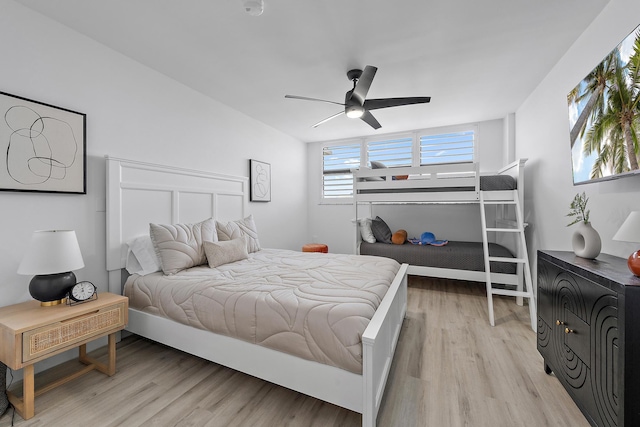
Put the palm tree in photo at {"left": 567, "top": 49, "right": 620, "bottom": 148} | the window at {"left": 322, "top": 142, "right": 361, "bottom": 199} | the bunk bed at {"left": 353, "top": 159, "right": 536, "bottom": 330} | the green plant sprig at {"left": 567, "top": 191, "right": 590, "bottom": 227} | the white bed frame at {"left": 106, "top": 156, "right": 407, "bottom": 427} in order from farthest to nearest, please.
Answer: the window at {"left": 322, "top": 142, "right": 361, "bottom": 199} < the bunk bed at {"left": 353, "top": 159, "right": 536, "bottom": 330} < the green plant sprig at {"left": 567, "top": 191, "right": 590, "bottom": 227} < the palm tree in photo at {"left": 567, "top": 49, "right": 620, "bottom": 148} < the white bed frame at {"left": 106, "top": 156, "right": 407, "bottom": 427}

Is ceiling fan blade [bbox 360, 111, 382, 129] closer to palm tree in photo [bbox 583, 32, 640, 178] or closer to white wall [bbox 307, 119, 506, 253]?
white wall [bbox 307, 119, 506, 253]

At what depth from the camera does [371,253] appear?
4035mm

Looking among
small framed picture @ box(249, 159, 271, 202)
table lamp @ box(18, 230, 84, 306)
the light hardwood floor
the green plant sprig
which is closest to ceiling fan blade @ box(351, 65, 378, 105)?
the green plant sprig

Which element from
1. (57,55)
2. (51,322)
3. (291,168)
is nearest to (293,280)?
(51,322)

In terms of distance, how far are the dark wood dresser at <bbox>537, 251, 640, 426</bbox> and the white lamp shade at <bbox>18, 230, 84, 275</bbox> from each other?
9.36 ft

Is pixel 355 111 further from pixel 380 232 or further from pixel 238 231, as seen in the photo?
pixel 380 232

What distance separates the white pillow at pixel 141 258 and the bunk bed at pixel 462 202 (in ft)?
8.31

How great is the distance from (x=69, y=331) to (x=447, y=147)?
500 cm

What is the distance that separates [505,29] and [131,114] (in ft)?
10.6

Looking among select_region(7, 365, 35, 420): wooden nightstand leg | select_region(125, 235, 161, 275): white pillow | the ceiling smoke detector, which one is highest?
the ceiling smoke detector

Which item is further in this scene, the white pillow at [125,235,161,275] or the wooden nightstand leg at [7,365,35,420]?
the white pillow at [125,235,161,275]

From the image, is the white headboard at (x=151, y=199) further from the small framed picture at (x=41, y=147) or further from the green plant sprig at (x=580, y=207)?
the green plant sprig at (x=580, y=207)

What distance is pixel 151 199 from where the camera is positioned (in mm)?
2586

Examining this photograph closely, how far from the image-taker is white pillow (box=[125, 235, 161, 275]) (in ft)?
7.49
